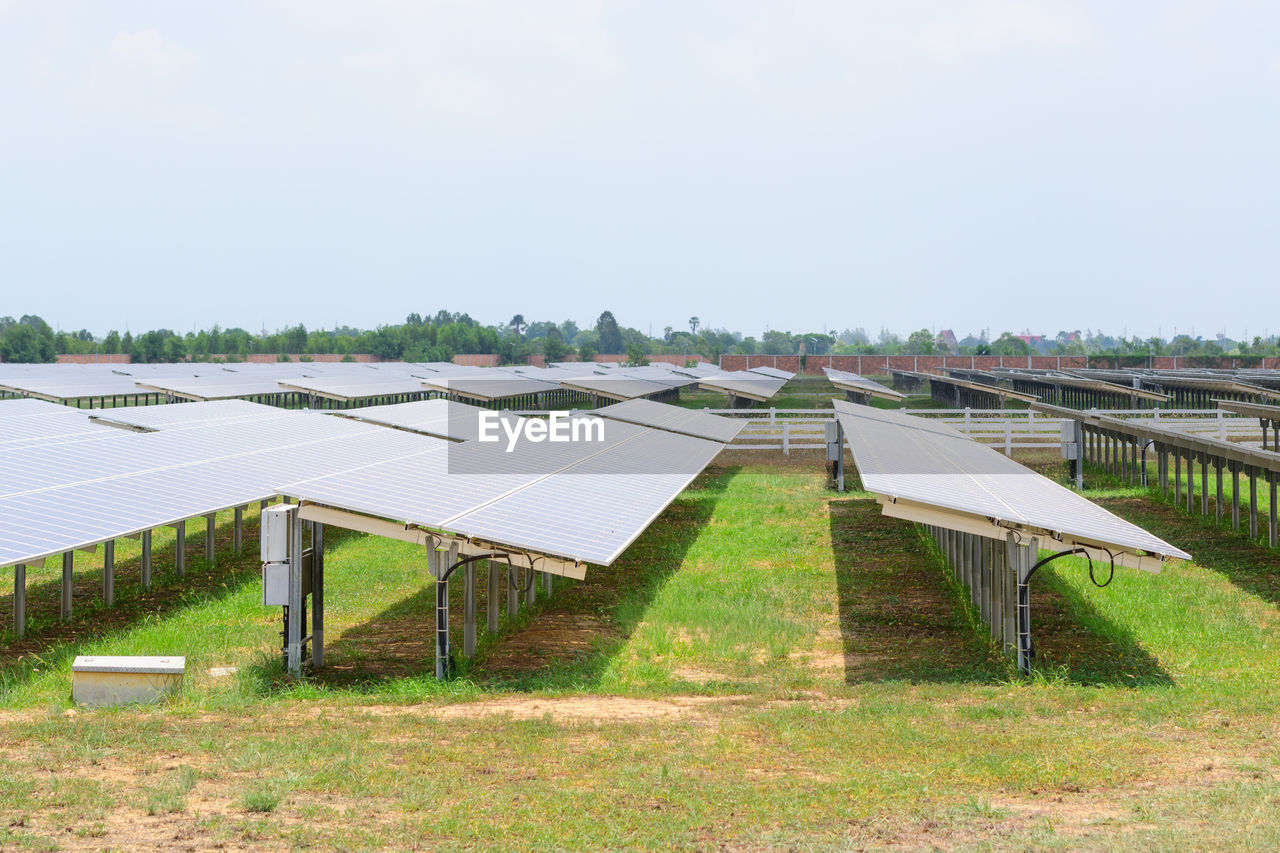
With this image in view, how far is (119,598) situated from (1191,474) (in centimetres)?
2122

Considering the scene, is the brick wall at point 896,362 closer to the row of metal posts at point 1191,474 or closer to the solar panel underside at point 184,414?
the row of metal posts at point 1191,474

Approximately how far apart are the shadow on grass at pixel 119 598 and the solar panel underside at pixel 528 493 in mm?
2646

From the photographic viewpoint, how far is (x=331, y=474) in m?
14.9

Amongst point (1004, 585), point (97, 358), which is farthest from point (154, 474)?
point (97, 358)

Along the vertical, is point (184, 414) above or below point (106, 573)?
above

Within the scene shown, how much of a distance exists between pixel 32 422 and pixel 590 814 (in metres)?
18.8

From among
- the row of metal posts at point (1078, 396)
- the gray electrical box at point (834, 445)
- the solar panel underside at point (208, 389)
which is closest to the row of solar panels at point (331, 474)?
the gray electrical box at point (834, 445)

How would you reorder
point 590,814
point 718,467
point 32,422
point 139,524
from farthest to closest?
point 718,467, point 32,422, point 139,524, point 590,814

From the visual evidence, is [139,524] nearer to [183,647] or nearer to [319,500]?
[183,647]

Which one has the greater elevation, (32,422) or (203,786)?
(32,422)

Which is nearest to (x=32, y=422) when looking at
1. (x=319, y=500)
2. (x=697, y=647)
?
(x=319, y=500)

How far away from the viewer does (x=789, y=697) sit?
10.7m

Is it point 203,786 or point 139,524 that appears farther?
point 139,524

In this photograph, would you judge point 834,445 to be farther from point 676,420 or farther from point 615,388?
point 615,388
